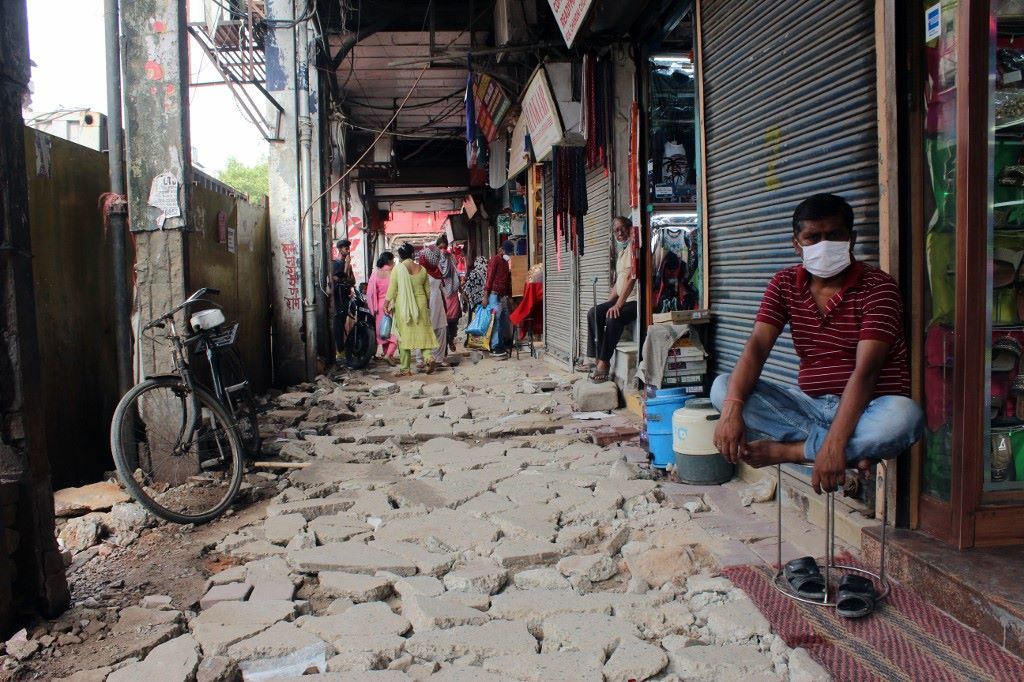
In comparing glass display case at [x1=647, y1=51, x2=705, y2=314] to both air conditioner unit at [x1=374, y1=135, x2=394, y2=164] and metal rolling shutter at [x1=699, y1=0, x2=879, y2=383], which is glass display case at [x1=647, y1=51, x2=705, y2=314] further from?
air conditioner unit at [x1=374, y1=135, x2=394, y2=164]

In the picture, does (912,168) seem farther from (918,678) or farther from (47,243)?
(47,243)

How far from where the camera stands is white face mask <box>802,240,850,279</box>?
115 inches

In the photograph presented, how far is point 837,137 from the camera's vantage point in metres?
3.86

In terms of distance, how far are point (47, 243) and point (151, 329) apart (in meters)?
0.82

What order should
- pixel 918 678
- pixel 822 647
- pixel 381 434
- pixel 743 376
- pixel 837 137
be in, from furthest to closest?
pixel 381 434, pixel 837 137, pixel 743 376, pixel 822 647, pixel 918 678

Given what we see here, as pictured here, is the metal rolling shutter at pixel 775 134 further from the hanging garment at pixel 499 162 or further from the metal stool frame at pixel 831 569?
the hanging garment at pixel 499 162

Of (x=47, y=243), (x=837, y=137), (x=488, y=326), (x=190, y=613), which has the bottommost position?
(x=190, y=613)

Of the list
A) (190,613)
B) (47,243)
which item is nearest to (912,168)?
(190,613)

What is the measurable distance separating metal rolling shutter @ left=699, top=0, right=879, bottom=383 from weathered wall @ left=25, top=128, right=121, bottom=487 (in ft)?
14.6

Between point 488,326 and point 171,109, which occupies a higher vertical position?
point 171,109

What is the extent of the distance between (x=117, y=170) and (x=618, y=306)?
4588 millimetres

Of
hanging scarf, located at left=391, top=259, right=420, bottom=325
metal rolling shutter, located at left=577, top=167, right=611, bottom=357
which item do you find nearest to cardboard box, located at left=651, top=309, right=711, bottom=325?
metal rolling shutter, located at left=577, top=167, right=611, bottom=357

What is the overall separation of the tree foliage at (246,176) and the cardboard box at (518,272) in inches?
1704

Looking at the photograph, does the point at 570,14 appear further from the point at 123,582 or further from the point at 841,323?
the point at 123,582
